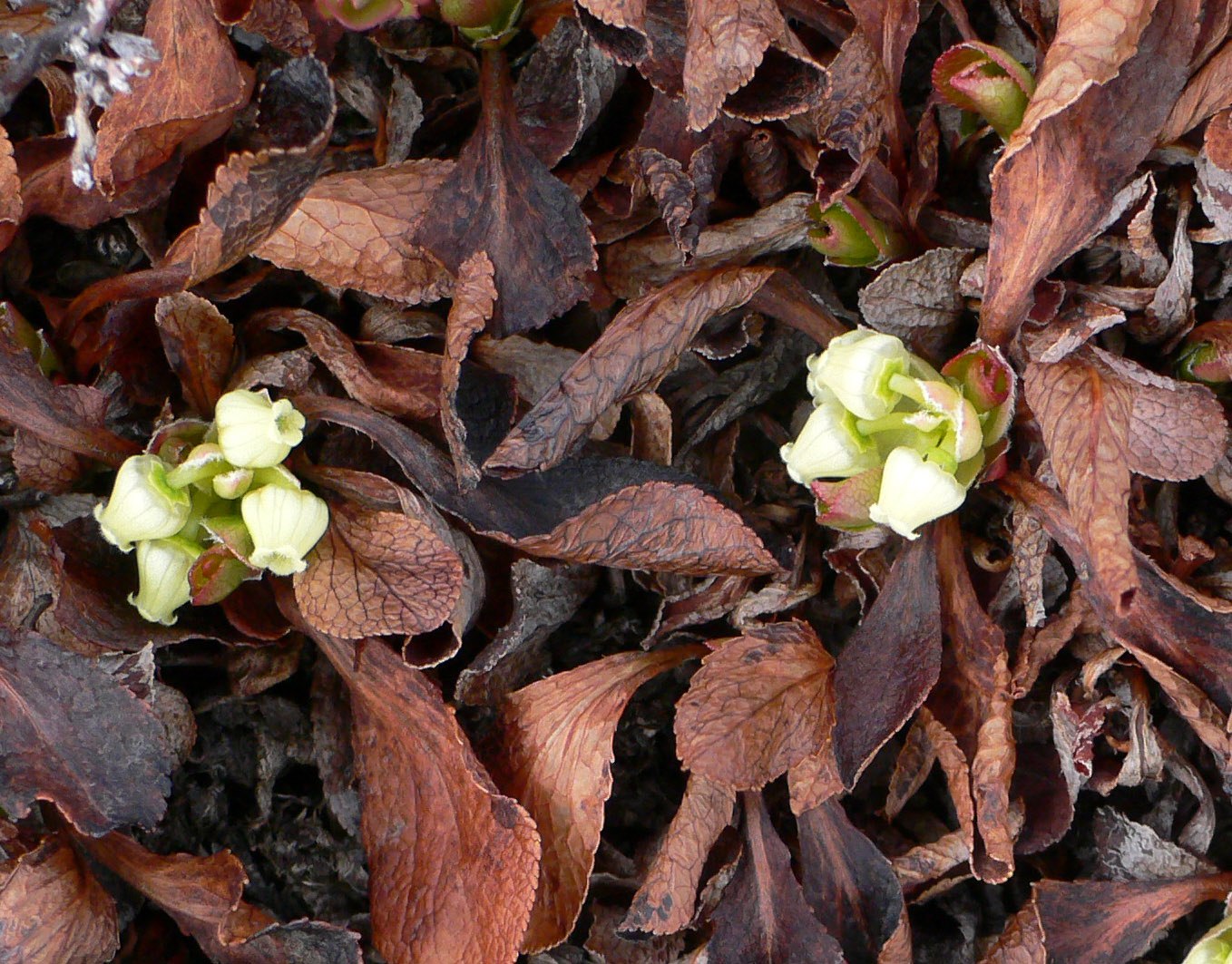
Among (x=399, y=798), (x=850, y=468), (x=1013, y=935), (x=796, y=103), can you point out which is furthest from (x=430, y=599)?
(x=1013, y=935)

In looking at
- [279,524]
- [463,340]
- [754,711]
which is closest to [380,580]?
[279,524]

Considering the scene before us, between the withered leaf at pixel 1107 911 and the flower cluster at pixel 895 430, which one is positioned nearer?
the flower cluster at pixel 895 430

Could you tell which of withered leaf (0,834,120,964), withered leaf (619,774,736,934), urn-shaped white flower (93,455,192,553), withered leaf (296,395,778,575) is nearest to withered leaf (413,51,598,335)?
withered leaf (296,395,778,575)

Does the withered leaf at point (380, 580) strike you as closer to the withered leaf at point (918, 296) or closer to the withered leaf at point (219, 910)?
the withered leaf at point (219, 910)

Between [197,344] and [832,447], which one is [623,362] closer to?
[832,447]

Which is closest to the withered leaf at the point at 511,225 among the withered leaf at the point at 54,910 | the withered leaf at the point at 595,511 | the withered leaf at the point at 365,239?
the withered leaf at the point at 365,239

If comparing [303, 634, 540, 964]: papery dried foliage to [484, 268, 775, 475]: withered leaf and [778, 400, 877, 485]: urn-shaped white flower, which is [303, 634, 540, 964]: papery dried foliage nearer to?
[484, 268, 775, 475]: withered leaf
